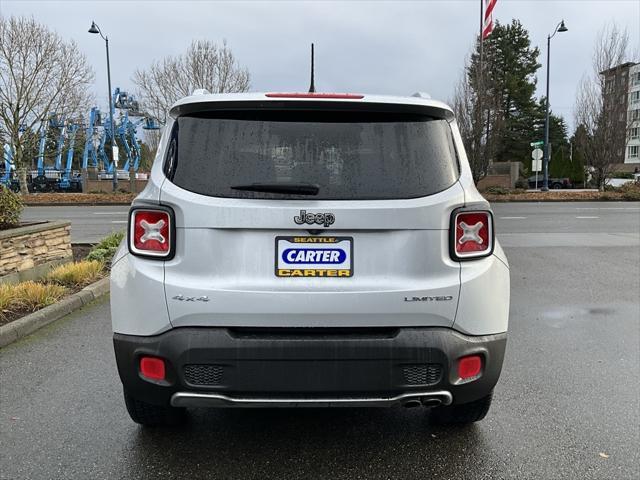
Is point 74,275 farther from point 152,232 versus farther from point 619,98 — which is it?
point 619,98

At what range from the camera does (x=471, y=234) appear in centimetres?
252

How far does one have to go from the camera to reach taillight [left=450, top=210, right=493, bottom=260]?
2.47 metres

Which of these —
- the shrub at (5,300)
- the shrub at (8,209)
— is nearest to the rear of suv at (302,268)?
the shrub at (5,300)

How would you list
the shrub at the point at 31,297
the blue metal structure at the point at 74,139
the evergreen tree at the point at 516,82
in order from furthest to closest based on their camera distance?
the evergreen tree at the point at 516,82
the blue metal structure at the point at 74,139
the shrub at the point at 31,297

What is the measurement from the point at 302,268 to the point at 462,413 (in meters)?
1.42

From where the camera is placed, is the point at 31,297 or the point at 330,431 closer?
the point at 330,431

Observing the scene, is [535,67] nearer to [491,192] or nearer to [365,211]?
[491,192]

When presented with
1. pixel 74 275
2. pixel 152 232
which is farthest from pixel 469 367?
pixel 74 275

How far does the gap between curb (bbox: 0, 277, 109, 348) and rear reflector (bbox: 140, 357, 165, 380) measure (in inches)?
114

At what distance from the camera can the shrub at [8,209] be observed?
6811 millimetres

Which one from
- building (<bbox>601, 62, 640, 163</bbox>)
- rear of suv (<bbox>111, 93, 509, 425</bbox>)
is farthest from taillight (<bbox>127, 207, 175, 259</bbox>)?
building (<bbox>601, 62, 640, 163</bbox>)

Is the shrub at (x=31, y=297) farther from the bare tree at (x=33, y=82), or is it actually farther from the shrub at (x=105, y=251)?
the bare tree at (x=33, y=82)

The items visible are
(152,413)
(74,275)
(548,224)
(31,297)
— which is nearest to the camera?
(152,413)

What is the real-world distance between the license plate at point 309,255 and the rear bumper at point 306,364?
280 mm
